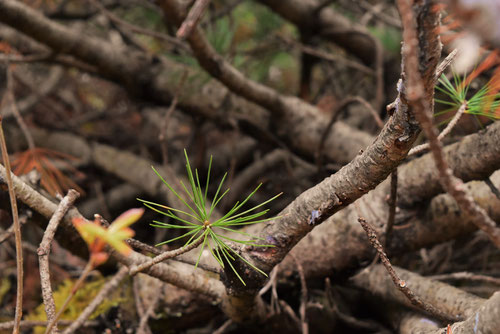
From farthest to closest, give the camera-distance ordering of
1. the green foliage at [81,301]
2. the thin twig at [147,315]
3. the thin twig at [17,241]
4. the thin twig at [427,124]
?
the green foliage at [81,301]
the thin twig at [147,315]
the thin twig at [17,241]
the thin twig at [427,124]

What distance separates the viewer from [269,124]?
1147mm

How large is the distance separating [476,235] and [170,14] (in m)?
0.83

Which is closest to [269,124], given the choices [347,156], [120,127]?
[347,156]

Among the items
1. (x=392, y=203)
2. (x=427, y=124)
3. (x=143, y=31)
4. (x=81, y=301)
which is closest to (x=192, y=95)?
(x=143, y=31)

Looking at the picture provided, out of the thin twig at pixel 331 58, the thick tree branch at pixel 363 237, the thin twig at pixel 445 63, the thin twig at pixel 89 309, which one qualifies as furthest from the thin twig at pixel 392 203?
the thin twig at pixel 331 58

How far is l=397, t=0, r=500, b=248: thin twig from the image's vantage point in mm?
244

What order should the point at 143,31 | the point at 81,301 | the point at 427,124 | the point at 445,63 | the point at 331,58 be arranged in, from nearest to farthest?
the point at 427,124
the point at 445,63
the point at 81,301
the point at 143,31
the point at 331,58

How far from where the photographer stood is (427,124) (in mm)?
259

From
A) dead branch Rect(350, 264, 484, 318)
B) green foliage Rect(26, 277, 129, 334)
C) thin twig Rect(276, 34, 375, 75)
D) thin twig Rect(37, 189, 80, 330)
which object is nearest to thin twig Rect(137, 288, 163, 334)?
green foliage Rect(26, 277, 129, 334)

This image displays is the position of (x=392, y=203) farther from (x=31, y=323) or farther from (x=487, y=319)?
(x=31, y=323)

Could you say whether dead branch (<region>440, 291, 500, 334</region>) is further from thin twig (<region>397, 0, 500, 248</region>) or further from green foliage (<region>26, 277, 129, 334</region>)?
green foliage (<region>26, 277, 129, 334</region>)

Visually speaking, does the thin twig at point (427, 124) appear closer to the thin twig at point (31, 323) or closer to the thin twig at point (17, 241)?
the thin twig at point (17, 241)

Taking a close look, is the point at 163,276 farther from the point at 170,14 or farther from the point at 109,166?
the point at 109,166

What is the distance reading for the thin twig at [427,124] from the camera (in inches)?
9.6
